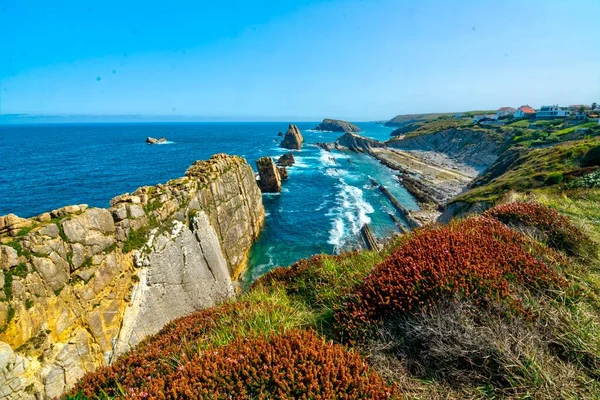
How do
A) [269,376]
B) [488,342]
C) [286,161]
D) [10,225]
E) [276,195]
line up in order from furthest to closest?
[286,161] < [276,195] < [10,225] < [488,342] < [269,376]

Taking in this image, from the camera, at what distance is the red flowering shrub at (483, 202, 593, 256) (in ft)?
26.0

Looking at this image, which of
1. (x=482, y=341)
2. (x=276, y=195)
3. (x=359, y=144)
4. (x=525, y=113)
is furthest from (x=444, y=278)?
(x=525, y=113)

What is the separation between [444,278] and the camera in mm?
5664

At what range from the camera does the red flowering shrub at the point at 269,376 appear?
399cm

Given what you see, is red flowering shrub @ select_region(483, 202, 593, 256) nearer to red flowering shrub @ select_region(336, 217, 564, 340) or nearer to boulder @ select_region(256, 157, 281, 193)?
red flowering shrub @ select_region(336, 217, 564, 340)

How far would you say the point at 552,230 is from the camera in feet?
27.8

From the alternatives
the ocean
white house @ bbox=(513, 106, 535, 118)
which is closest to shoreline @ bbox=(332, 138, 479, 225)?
the ocean

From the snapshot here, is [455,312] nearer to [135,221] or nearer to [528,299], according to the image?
[528,299]

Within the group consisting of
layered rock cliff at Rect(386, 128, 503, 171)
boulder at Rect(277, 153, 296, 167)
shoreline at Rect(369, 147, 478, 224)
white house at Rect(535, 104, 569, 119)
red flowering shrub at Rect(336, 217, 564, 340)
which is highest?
white house at Rect(535, 104, 569, 119)

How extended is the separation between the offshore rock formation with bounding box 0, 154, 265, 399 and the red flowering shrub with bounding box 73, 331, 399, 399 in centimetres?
555

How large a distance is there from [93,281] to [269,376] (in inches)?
641

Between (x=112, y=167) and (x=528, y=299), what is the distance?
3783 inches

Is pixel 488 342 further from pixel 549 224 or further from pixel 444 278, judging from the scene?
pixel 549 224

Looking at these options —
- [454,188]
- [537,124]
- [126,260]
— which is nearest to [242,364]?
[126,260]
